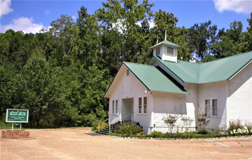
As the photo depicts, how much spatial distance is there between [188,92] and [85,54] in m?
27.4

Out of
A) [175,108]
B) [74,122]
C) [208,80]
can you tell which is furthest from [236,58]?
[74,122]

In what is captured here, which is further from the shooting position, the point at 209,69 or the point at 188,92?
the point at 209,69

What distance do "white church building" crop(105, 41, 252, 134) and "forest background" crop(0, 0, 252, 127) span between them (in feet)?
36.2

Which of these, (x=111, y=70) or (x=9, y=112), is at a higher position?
(x=111, y=70)

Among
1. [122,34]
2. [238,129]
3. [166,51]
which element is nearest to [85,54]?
[122,34]

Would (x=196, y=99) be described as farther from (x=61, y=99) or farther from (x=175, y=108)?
(x=61, y=99)

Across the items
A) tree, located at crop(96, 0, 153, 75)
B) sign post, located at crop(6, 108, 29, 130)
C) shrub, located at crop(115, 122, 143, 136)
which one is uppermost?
tree, located at crop(96, 0, 153, 75)

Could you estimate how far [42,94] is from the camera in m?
31.6

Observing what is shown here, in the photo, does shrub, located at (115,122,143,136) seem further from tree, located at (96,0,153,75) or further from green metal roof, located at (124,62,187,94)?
tree, located at (96,0,153,75)

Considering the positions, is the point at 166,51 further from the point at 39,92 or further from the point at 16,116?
the point at 16,116

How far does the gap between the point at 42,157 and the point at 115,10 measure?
39.4m

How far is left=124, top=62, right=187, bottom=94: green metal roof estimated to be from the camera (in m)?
22.3

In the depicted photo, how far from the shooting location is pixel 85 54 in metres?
47.5

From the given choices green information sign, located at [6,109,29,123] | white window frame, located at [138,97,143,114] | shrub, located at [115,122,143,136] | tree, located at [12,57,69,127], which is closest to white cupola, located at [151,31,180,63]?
white window frame, located at [138,97,143,114]
